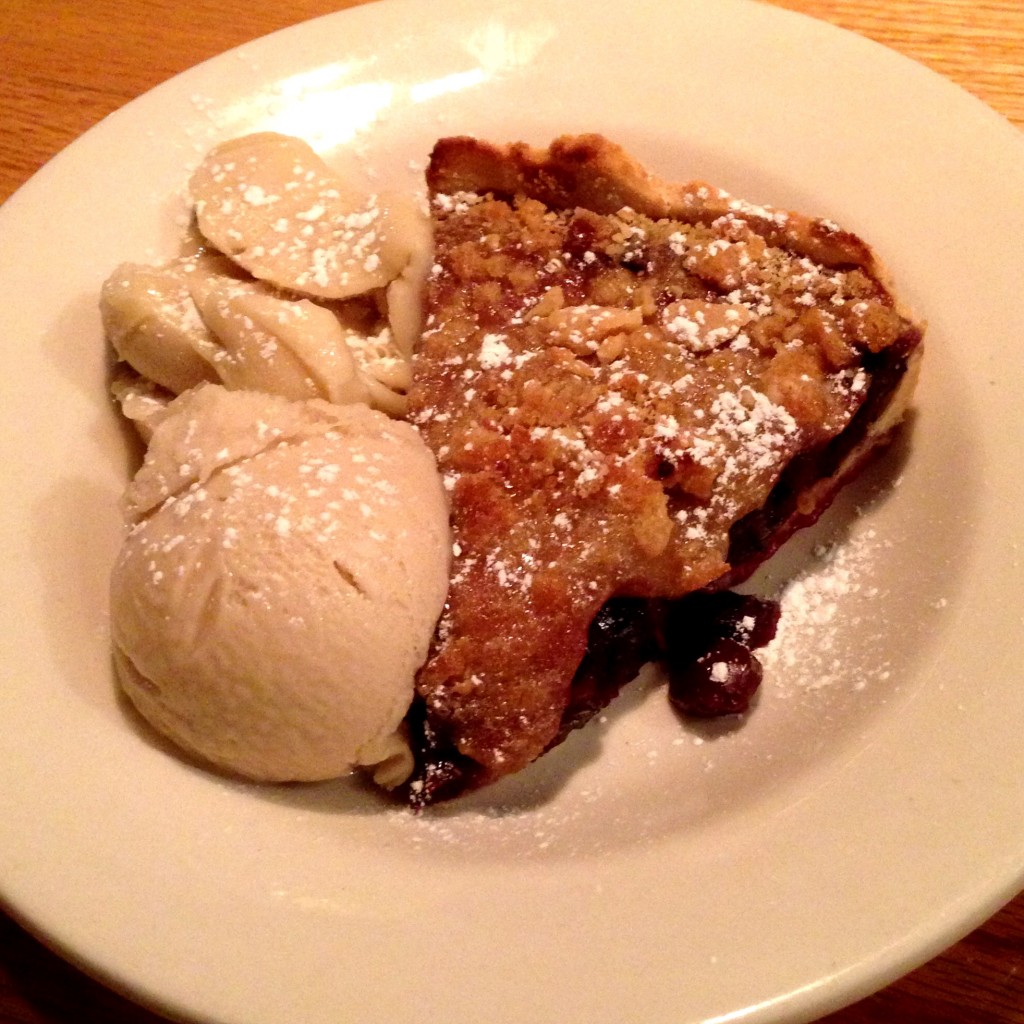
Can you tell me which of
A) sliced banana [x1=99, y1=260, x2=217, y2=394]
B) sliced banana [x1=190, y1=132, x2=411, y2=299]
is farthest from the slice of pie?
sliced banana [x1=99, y1=260, x2=217, y2=394]

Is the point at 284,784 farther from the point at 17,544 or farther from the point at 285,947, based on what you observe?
the point at 17,544

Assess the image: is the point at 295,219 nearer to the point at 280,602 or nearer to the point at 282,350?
the point at 282,350

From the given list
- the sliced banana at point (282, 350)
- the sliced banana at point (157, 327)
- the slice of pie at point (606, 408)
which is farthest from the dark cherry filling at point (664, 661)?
the sliced banana at point (157, 327)

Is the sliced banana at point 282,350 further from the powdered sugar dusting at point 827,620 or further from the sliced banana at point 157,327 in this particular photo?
the powdered sugar dusting at point 827,620

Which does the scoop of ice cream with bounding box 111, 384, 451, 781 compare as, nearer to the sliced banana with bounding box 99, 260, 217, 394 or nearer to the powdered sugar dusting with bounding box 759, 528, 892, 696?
the sliced banana with bounding box 99, 260, 217, 394

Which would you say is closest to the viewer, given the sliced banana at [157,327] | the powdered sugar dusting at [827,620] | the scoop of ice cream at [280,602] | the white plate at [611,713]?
the white plate at [611,713]
